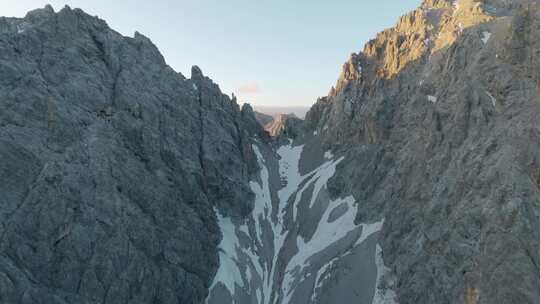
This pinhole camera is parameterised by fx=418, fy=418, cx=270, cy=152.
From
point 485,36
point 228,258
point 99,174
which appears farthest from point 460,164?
point 99,174

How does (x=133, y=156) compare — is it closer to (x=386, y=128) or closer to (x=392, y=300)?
(x=392, y=300)

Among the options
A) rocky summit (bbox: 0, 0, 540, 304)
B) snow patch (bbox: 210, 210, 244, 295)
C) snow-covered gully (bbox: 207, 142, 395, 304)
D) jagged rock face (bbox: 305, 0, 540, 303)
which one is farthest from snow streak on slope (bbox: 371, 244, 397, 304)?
snow patch (bbox: 210, 210, 244, 295)

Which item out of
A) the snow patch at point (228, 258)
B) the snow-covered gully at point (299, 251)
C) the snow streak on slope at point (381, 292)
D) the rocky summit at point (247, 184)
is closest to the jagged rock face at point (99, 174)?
the rocky summit at point (247, 184)

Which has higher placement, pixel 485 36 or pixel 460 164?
pixel 485 36

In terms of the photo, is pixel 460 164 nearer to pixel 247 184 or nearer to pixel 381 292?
pixel 381 292

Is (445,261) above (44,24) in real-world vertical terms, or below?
below

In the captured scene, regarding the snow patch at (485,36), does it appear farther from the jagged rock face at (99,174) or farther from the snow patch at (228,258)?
the snow patch at (228,258)

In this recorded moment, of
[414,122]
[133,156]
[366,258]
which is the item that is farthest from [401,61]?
[133,156]
